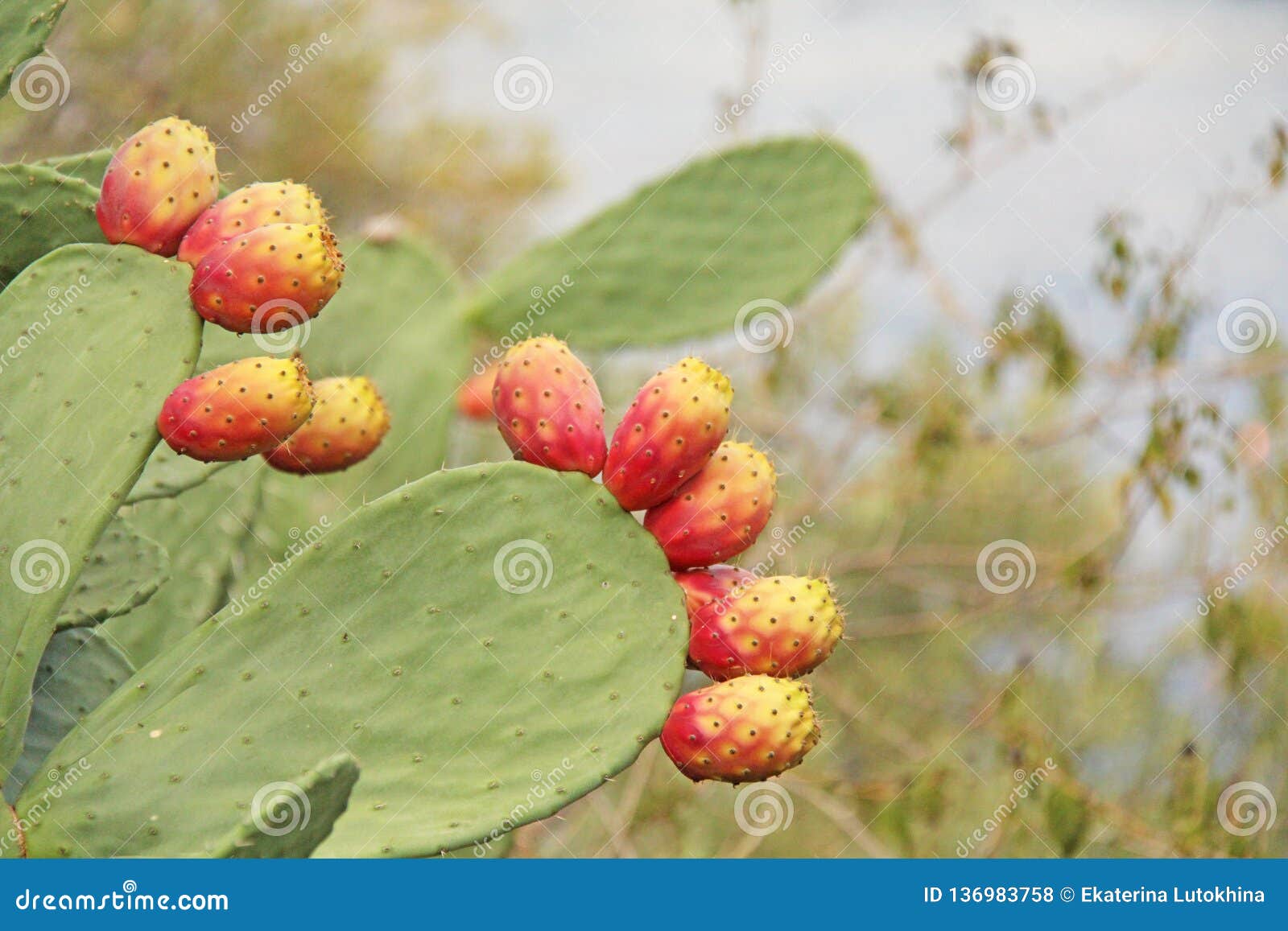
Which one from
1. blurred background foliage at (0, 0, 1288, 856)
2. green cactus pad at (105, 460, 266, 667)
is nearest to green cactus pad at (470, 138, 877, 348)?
blurred background foliage at (0, 0, 1288, 856)

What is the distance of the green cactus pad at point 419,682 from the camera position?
0.99 meters

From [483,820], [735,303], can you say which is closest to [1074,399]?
[735,303]

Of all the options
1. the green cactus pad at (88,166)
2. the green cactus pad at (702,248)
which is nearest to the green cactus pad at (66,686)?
the green cactus pad at (88,166)

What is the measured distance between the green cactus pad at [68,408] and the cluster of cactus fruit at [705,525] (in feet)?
1.01

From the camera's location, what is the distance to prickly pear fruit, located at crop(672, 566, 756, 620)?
1.13m

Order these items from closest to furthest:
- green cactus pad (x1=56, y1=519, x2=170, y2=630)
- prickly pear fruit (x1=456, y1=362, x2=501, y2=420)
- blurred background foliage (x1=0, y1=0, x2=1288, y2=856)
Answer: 1. green cactus pad (x1=56, y1=519, x2=170, y2=630)
2. prickly pear fruit (x1=456, y1=362, x2=501, y2=420)
3. blurred background foliage (x1=0, y1=0, x2=1288, y2=856)

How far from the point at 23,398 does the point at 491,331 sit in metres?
1.03

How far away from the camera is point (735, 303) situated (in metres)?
1.90

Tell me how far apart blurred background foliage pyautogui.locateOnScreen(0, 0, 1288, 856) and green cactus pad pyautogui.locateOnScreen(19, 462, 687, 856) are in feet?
2.07

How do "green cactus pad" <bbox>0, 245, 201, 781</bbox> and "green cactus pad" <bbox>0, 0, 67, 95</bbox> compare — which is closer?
"green cactus pad" <bbox>0, 245, 201, 781</bbox>

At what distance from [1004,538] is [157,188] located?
3124 millimetres

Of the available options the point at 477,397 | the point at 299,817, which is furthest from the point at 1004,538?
the point at 299,817

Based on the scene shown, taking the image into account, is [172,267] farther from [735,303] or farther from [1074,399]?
[1074,399]

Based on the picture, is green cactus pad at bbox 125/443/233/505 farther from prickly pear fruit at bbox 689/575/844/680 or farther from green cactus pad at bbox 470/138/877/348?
green cactus pad at bbox 470/138/877/348
